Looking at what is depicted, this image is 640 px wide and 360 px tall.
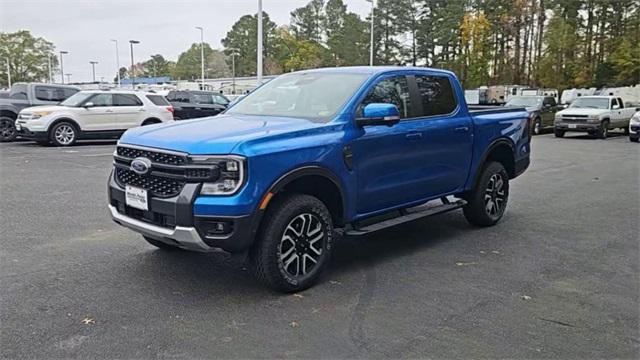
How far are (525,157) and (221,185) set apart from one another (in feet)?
15.6

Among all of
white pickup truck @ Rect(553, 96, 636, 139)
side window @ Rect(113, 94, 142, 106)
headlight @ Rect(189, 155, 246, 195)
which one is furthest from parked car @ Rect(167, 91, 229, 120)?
headlight @ Rect(189, 155, 246, 195)

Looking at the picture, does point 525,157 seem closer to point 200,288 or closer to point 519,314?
point 519,314

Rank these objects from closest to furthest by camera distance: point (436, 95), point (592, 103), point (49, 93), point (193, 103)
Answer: point (436, 95) < point (49, 93) < point (592, 103) < point (193, 103)

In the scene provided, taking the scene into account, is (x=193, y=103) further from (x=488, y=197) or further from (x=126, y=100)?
(x=488, y=197)

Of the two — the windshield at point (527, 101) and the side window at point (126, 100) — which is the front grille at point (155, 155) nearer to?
the side window at point (126, 100)

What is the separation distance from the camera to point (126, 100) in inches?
667

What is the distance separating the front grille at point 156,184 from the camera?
4.15 meters

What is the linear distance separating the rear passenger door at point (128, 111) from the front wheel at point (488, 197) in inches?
499

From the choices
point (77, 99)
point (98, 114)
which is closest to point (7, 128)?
point (77, 99)

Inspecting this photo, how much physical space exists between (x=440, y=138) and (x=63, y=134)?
13165mm

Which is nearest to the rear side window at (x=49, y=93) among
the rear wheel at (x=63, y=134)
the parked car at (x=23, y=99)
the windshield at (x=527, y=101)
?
the parked car at (x=23, y=99)

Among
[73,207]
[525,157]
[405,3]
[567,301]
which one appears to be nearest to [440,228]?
[525,157]

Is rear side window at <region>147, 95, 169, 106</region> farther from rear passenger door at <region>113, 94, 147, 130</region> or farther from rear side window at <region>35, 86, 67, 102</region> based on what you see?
rear side window at <region>35, 86, 67, 102</region>

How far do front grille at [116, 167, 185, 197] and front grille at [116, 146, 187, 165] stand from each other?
0.13 m
